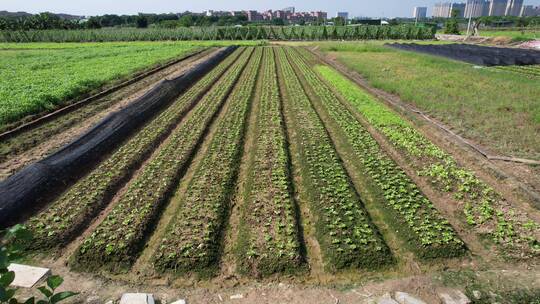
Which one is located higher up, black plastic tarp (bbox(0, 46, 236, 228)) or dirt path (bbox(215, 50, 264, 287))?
black plastic tarp (bbox(0, 46, 236, 228))

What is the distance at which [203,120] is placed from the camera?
12406mm

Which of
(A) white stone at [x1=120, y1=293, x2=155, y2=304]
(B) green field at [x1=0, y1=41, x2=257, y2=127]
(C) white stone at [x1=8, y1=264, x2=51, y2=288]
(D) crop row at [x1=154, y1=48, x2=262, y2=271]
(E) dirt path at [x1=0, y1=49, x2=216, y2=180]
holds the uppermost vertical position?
(B) green field at [x1=0, y1=41, x2=257, y2=127]

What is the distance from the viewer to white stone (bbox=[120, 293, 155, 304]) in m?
4.69

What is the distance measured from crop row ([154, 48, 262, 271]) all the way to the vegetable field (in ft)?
0.09

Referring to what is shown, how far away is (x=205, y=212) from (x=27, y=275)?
303 centimetres

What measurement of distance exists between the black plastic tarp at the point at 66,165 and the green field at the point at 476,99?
38.0ft

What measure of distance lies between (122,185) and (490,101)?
1511 centimetres

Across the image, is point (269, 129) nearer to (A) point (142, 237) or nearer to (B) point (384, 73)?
(A) point (142, 237)

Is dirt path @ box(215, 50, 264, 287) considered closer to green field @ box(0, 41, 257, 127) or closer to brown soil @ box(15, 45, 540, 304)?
brown soil @ box(15, 45, 540, 304)

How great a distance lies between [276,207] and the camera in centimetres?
694

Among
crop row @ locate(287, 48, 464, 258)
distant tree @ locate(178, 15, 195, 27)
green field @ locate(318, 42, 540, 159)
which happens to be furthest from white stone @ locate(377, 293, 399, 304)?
distant tree @ locate(178, 15, 195, 27)

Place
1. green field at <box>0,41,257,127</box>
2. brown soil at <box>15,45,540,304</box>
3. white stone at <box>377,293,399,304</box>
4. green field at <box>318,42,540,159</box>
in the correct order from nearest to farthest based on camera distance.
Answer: white stone at <box>377,293,399,304</box>, brown soil at <box>15,45,540,304</box>, green field at <box>318,42,540,159</box>, green field at <box>0,41,257,127</box>

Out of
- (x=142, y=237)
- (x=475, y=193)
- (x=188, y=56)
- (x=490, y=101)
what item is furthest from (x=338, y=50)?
(x=142, y=237)

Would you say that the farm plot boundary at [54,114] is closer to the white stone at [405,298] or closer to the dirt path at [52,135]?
the dirt path at [52,135]
